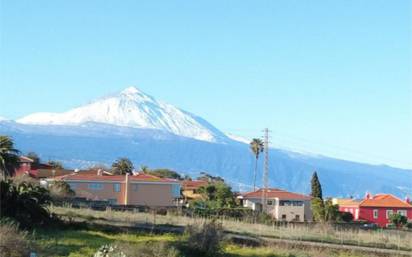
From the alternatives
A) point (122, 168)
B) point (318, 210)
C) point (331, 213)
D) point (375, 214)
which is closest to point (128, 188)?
point (122, 168)

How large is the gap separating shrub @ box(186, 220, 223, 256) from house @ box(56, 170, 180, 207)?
55.9m

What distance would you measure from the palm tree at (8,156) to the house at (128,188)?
91.1 feet

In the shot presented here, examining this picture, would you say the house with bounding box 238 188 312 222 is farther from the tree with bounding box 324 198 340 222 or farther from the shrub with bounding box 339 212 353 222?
the tree with bounding box 324 198 340 222

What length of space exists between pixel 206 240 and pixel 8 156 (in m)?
29.5

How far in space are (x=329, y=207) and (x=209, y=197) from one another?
12396mm

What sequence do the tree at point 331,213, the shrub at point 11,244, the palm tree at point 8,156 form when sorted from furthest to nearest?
the tree at point 331,213 → the palm tree at point 8,156 → the shrub at point 11,244

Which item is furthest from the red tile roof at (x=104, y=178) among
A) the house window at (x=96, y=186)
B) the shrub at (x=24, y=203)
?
the shrub at (x=24, y=203)

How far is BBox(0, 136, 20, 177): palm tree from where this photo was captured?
156 feet

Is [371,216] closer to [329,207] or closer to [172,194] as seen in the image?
[329,207]

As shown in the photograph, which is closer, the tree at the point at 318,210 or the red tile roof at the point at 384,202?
the tree at the point at 318,210

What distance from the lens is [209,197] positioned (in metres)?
77.0

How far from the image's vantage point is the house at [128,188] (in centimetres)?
7869

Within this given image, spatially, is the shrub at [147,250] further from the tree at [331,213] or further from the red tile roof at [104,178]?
the red tile roof at [104,178]

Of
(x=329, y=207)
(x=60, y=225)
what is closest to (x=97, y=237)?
(x=60, y=225)
